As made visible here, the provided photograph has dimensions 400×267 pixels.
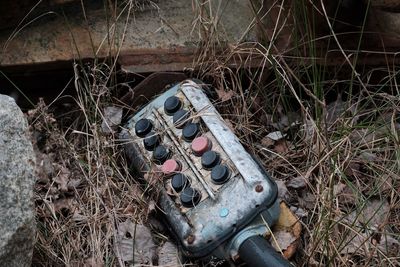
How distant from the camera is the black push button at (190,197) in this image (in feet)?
6.54

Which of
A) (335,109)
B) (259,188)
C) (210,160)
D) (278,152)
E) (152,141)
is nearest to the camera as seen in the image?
(259,188)

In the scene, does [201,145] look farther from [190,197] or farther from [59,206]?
[59,206]

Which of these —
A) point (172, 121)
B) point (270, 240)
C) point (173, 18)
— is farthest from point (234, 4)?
point (270, 240)

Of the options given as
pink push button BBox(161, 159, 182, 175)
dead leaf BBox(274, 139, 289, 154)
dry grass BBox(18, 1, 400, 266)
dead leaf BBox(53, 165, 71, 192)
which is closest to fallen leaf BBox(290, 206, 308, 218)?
dry grass BBox(18, 1, 400, 266)

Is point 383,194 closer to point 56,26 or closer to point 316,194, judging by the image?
point 316,194

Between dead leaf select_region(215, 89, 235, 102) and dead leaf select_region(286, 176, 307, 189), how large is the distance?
0.33 m

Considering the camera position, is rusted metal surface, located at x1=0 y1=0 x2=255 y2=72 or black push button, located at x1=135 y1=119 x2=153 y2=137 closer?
black push button, located at x1=135 y1=119 x2=153 y2=137

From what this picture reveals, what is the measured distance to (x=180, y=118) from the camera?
7.06 feet

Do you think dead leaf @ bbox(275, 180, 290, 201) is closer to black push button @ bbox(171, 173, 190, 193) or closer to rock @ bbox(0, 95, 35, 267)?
black push button @ bbox(171, 173, 190, 193)

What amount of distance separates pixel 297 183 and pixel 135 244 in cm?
50

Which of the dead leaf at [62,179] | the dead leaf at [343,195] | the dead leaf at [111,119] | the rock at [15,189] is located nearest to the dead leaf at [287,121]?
the dead leaf at [343,195]

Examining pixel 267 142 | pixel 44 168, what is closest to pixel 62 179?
Result: pixel 44 168

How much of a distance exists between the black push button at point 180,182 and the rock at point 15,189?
0.40m

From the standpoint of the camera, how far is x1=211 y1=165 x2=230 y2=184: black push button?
1.98 meters
